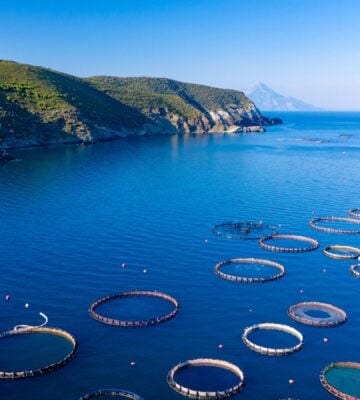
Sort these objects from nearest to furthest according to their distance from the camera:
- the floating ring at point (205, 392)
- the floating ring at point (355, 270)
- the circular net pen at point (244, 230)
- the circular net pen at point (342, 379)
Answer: the floating ring at point (205, 392) < the circular net pen at point (342, 379) < the floating ring at point (355, 270) < the circular net pen at point (244, 230)

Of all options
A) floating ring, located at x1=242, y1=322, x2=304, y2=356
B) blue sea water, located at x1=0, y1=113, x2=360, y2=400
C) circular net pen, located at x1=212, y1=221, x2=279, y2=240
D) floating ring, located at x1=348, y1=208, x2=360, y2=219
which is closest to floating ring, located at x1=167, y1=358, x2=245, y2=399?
blue sea water, located at x1=0, y1=113, x2=360, y2=400

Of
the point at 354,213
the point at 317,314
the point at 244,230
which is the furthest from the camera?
the point at 354,213

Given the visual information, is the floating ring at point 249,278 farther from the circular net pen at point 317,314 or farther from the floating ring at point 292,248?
the circular net pen at point 317,314

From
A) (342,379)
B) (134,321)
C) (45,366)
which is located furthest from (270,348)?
(45,366)

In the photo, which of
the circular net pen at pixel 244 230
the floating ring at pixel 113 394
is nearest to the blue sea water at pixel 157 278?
the floating ring at pixel 113 394

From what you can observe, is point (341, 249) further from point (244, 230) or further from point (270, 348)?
point (270, 348)

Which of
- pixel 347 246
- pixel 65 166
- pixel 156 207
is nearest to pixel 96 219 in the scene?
pixel 156 207
